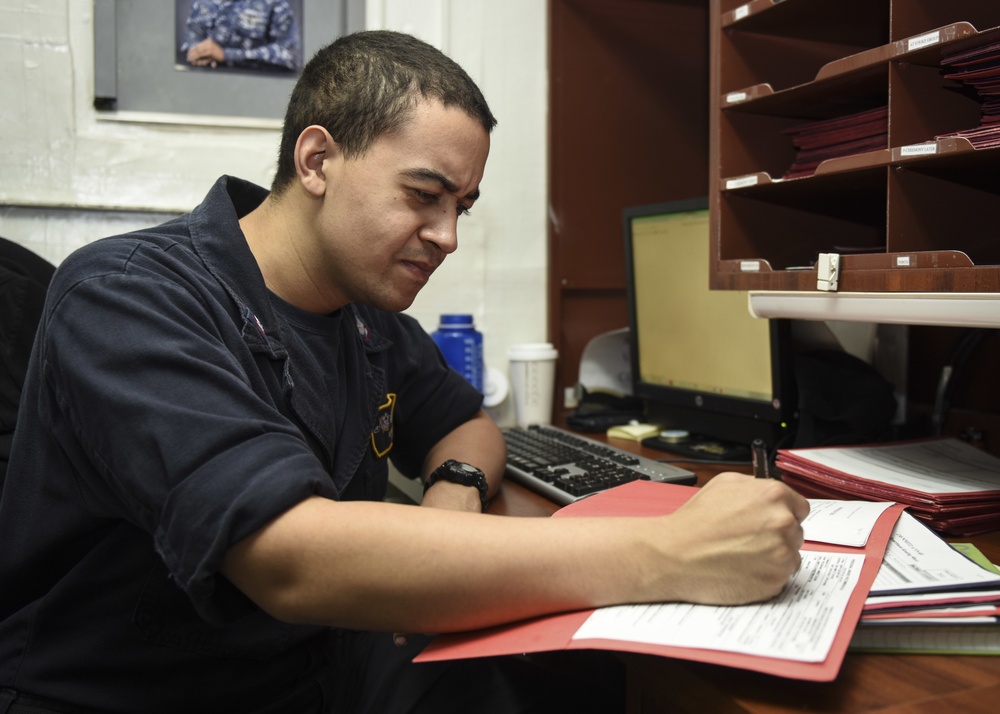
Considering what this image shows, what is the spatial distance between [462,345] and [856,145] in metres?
0.94

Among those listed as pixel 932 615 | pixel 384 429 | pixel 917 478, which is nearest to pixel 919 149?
pixel 917 478

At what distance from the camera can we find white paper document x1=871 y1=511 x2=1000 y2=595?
0.70 metres

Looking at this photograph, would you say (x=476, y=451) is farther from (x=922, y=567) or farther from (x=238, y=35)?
(x=238, y=35)

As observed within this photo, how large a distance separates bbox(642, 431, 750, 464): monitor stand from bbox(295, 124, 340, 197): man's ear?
854 mm

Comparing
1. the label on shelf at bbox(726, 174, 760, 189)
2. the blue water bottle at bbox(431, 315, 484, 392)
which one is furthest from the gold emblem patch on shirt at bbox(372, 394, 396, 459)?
the label on shelf at bbox(726, 174, 760, 189)

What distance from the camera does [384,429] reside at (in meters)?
1.22

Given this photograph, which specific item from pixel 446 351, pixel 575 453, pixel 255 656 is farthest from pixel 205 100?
pixel 255 656

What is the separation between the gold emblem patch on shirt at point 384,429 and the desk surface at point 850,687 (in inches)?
Answer: 22.9

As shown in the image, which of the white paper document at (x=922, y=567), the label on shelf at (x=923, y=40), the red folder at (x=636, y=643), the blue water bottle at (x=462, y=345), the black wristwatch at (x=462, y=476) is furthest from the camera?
the blue water bottle at (x=462, y=345)

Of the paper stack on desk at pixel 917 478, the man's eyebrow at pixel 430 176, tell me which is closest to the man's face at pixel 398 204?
the man's eyebrow at pixel 430 176

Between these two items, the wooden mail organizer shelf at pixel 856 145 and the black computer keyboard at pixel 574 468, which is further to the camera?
the black computer keyboard at pixel 574 468

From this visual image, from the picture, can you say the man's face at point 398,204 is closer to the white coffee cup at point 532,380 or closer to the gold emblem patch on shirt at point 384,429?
the gold emblem patch on shirt at point 384,429

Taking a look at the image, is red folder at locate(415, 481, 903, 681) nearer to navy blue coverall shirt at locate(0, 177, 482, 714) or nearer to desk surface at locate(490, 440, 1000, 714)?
desk surface at locate(490, 440, 1000, 714)

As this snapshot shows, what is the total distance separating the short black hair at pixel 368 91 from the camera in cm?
97
